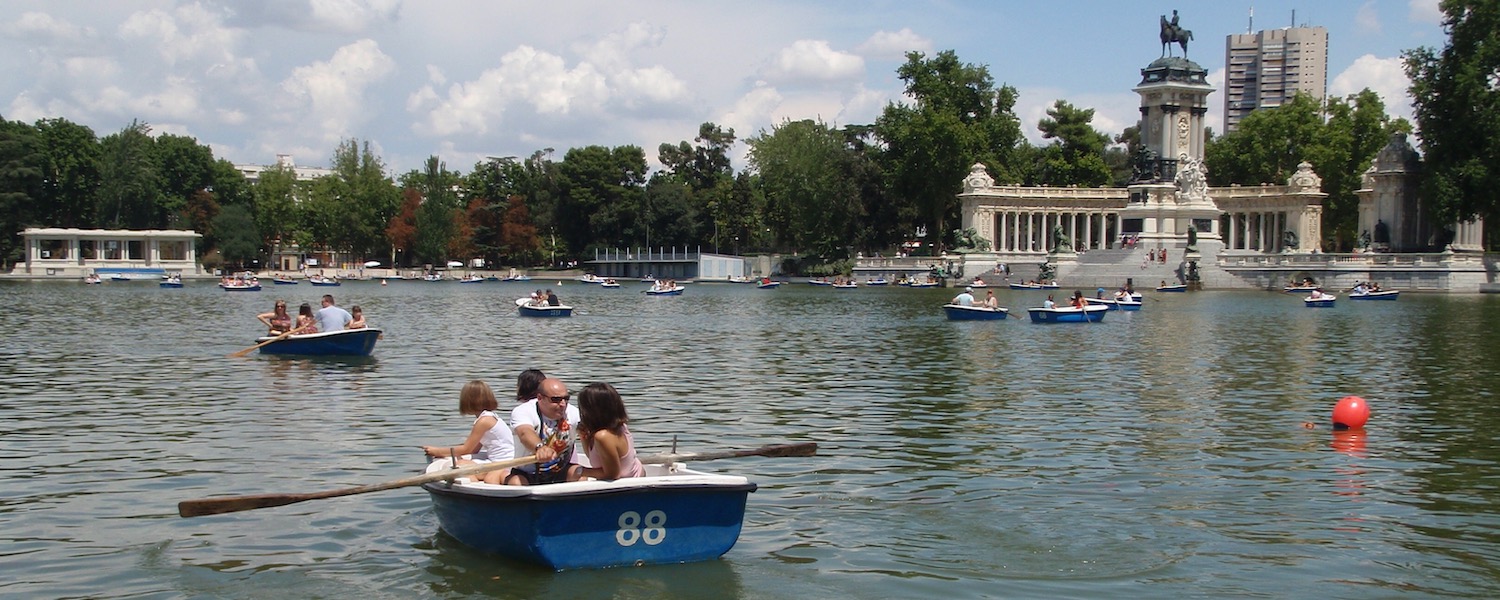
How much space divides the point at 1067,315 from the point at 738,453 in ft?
113

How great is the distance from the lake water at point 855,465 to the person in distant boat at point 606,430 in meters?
0.88

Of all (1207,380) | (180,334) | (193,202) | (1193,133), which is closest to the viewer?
(1207,380)

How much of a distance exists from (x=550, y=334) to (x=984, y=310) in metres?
15.2

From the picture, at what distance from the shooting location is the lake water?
1088 centimetres

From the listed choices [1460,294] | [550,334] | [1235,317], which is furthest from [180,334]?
[1460,294]

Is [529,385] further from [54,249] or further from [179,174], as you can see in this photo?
[179,174]

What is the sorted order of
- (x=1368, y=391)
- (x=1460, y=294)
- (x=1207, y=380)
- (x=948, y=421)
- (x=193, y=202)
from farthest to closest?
(x=193, y=202) < (x=1460, y=294) < (x=1207, y=380) < (x=1368, y=391) < (x=948, y=421)

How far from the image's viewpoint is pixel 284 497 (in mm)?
10930

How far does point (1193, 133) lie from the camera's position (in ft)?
312

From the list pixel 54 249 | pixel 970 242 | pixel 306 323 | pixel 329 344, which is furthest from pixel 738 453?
pixel 54 249

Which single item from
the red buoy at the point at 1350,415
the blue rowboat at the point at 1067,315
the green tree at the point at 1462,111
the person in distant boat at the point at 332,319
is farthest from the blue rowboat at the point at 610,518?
the green tree at the point at 1462,111

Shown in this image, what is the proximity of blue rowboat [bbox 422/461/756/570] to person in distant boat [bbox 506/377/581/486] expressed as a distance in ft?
1.22

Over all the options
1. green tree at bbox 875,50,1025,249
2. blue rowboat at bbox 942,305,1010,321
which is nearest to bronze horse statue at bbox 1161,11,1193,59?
green tree at bbox 875,50,1025,249

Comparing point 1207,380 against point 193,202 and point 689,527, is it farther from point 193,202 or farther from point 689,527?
point 193,202
